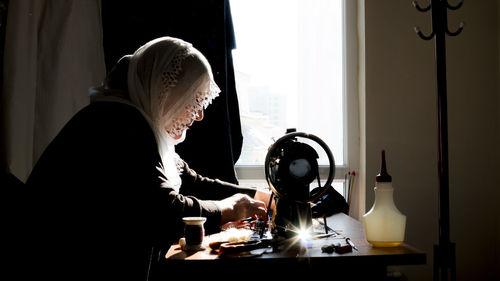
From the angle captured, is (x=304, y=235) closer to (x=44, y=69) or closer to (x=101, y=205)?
(x=101, y=205)

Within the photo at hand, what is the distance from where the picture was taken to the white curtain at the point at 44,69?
7.07 feet

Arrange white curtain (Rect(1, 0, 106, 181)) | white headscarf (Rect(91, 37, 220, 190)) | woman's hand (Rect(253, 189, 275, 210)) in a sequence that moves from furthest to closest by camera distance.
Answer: white curtain (Rect(1, 0, 106, 181)) < woman's hand (Rect(253, 189, 275, 210)) < white headscarf (Rect(91, 37, 220, 190))

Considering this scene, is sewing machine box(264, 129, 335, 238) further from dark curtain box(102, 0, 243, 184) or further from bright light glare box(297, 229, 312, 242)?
dark curtain box(102, 0, 243, 184)

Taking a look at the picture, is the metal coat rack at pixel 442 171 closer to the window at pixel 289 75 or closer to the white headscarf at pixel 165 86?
the white headscarf at pixel 165 86

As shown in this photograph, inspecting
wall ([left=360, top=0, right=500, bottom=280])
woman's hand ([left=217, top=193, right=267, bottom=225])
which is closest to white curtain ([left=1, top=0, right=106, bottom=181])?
woman's hand ([left=217, top=193, right=267, bottom=225])

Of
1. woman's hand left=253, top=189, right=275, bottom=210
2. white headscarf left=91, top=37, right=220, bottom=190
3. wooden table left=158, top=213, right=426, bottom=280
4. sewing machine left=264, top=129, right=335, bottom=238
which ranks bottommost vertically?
wooden table left=158, top=213, right=426, bottom=280

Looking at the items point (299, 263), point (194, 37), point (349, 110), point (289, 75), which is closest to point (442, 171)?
point (299, 263)

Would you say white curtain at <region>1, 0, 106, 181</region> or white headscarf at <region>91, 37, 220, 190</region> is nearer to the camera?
white headscarf at <region>91, 37, 220, 190</region>

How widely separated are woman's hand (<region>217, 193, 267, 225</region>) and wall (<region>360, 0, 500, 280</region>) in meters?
1.08

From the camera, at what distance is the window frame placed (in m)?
2.56

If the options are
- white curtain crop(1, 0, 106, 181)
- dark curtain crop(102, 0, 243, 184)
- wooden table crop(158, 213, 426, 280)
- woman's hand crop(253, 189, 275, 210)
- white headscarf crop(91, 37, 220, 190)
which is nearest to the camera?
wooden table crop(158, 213, 426, 280)

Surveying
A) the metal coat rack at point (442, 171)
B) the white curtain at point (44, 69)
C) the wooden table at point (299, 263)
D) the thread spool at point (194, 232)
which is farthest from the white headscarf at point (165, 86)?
the white curtain at point (44, 69)

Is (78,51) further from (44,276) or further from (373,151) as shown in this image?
(373,151)

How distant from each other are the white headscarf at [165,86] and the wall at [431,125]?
3.92 ft
